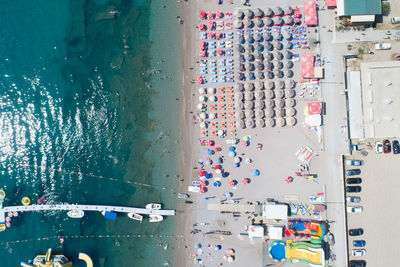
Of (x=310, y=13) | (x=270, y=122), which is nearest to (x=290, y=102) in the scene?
(x=270, y=122)

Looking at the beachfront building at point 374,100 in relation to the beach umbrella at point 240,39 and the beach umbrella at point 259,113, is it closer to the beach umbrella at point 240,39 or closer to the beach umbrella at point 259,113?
the beach umbrella at point 259,113

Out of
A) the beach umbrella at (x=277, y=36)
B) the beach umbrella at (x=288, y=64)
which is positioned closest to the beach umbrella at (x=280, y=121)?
the beach umbrella at (x=288, y=64)

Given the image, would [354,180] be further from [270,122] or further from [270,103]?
[270,103]

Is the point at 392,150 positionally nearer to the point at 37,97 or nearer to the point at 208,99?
the point at 208,99

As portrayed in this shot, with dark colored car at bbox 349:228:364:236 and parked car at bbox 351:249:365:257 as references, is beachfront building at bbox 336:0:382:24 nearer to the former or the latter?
dark colored car at bbox 349:228:364:236

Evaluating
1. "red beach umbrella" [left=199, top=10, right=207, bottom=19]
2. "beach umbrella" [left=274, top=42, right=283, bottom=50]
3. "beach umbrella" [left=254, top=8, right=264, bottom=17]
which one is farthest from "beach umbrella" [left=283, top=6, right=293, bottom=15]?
"red beach umbrella" [left=199, top=10, right=207, bottom=19]
